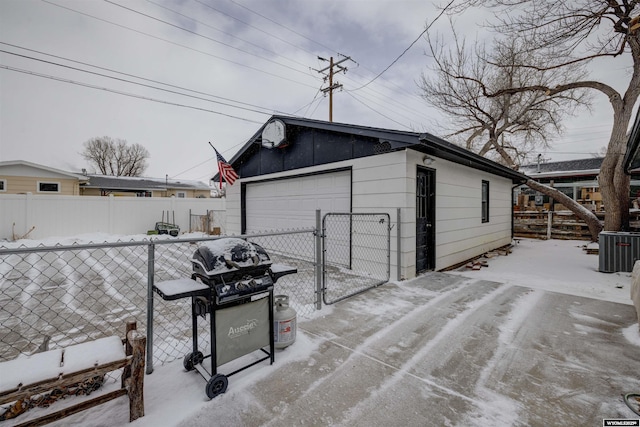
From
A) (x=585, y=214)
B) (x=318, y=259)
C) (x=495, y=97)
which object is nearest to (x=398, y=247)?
(x=318, y=259)

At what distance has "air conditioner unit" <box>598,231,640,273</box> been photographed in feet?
18.1

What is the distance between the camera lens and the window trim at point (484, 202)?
8.14 m

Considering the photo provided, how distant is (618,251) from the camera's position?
18.5ft

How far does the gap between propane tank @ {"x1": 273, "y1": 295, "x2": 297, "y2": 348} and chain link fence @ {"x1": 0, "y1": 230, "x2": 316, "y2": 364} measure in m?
0.79

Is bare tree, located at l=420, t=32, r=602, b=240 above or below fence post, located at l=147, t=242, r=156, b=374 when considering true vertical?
above

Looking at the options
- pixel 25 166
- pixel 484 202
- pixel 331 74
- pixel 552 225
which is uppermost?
pixel 331 74

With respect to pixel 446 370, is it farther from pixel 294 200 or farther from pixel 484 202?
pixel 484 202

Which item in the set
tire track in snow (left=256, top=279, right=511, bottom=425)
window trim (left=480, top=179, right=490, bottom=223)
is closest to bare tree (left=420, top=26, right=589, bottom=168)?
window trim (left=480, top=179, right=490, bottom=223)

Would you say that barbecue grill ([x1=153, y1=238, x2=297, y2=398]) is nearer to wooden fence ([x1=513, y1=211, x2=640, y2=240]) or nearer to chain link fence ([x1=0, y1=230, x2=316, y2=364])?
chain link fence ([x1=0, y1=230, x2=316, y2=364])

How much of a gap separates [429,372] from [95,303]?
4536 millimetres

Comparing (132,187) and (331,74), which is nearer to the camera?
(331,74)

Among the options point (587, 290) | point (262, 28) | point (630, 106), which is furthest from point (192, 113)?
point (630, 106)

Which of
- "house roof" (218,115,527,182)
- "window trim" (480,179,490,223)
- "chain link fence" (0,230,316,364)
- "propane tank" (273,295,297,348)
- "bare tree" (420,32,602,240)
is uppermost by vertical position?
"bare tree" (420,32,602,240)

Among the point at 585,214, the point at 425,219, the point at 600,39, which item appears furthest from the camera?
the point at 585,214
